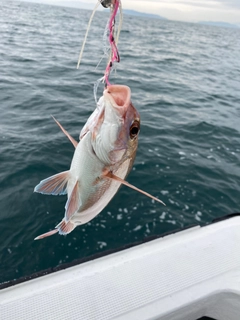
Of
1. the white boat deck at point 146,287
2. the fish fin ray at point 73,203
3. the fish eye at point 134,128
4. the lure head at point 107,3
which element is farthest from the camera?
the white boat deck at point 146,287

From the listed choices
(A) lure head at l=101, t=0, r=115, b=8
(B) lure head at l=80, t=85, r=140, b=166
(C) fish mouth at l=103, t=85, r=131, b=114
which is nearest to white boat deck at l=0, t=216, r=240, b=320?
(B) lure head at l=80, t=85, r=140, b=166

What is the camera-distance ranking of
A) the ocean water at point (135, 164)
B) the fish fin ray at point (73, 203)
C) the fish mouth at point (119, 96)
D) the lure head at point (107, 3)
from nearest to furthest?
the lure head at point (107, 3)
the fish mouth at point (119, 96)
the fish fin ray at point (73, 203)
the ocean water at point (135, 164)

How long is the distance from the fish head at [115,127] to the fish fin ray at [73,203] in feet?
1.04

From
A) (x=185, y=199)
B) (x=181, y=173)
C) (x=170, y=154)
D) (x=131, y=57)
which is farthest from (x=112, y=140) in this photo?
(x=131, y=57)

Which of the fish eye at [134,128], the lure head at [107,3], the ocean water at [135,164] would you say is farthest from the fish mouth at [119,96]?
the lure head at [107,3]

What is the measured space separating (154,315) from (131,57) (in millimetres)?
19489

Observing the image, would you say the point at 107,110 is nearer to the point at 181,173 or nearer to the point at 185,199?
the point at 185,199

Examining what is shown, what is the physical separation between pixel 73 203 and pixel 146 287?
1.06 meters

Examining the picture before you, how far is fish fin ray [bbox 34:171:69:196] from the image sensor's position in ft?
6.71

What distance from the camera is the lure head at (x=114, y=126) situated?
1.67 m

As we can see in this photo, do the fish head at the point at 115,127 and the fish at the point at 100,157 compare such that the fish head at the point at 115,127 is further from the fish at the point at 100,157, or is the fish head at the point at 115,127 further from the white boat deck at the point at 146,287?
the white boat deck at the point at 146,287

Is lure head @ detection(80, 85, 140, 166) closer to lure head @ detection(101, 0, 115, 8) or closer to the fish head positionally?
the fish head

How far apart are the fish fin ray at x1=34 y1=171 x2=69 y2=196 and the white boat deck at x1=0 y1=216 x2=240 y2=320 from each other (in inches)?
35.7

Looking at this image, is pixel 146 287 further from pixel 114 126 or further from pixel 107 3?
pixel 107 3
